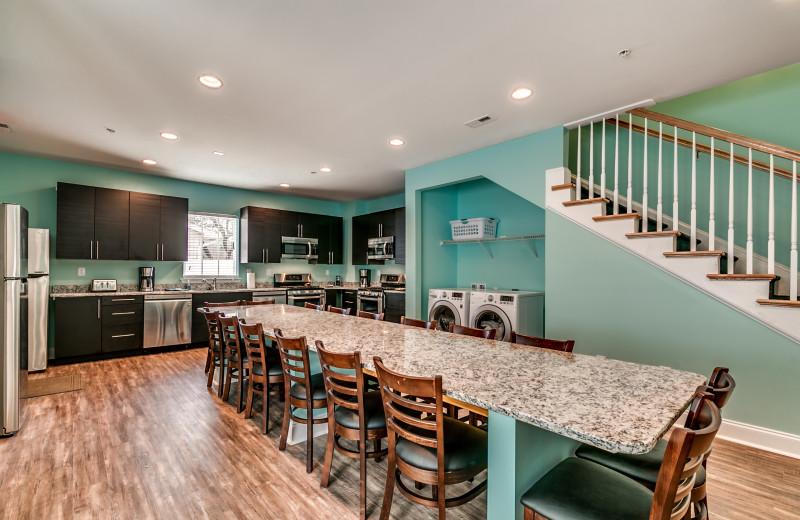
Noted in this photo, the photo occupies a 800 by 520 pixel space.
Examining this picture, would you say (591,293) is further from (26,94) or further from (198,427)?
(26,94)

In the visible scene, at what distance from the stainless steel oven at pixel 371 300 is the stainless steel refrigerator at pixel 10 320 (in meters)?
4.12

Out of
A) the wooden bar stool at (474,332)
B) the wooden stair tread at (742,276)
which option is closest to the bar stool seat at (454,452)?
the wooden bar stool at (474,332)

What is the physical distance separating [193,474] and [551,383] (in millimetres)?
2125

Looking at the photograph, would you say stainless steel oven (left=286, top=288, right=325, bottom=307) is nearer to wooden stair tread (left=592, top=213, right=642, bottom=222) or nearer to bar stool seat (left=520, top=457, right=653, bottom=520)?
wooden stair tread (left=592, top=213, right=642, bottom=222)

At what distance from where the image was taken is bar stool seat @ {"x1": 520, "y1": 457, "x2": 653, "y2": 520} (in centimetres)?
107

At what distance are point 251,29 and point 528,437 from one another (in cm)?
252

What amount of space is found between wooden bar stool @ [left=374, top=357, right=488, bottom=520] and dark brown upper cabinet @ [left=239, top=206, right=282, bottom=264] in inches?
212

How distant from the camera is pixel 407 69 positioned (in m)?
2.51

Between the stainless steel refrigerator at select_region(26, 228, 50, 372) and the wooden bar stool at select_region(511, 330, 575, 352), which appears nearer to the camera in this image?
the wooden bar stool at select_region(511, 330, 575, 352)

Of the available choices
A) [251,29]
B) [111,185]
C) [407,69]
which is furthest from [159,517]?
[111,185]

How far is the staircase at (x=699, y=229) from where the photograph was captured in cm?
246

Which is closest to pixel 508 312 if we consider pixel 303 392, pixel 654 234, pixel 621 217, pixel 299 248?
pixel 621 217

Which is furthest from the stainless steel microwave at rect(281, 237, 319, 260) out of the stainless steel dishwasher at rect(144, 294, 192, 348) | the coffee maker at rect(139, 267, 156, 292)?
the coffee maker at rect(139, 267, 156, 292)

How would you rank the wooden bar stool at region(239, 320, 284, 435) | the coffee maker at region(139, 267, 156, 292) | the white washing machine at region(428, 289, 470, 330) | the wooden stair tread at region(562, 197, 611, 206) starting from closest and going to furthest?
1. the wooden bar stool at region(239, 320, 284, 435)
2. the wooden stair tread at region(562, 197, 611, 206)
3. the white washing machine at region(428, 289, 470, 330)
4. the coffee maker at region(139, 267, 156, 292)
